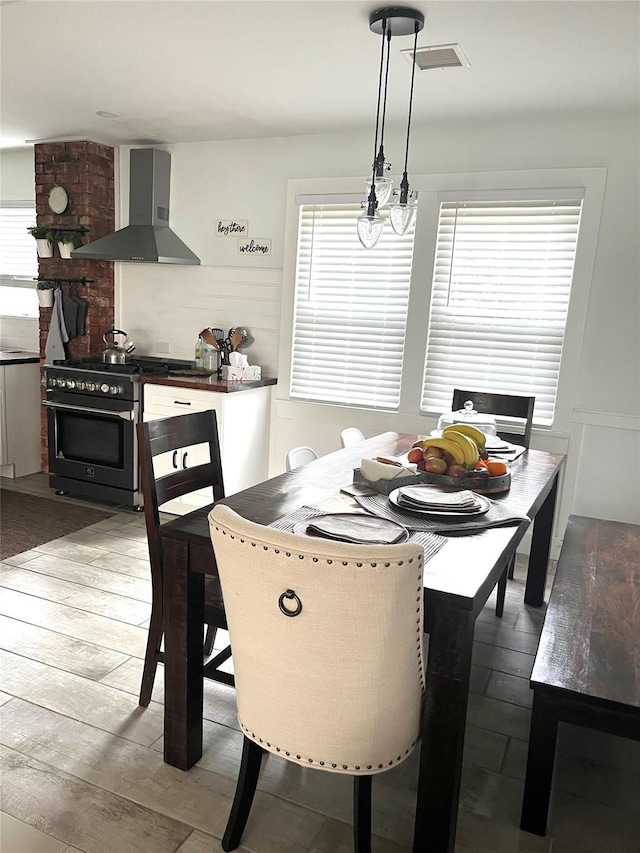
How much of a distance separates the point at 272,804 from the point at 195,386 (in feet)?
8.68

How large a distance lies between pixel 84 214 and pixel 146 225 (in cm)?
53

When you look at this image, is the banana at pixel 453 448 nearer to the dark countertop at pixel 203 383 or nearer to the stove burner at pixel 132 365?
the dark countertop at pixel 203 383

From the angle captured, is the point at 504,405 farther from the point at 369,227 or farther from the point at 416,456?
the point at 369,227

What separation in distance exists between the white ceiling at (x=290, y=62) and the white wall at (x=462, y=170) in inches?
7.5

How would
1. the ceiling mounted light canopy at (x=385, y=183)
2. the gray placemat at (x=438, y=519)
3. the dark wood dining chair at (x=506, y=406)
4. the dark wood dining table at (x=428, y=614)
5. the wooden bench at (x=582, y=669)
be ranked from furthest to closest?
the dark wood dining chair at (x=506, y=406) < the ceiling mounted light canopy at (x=385, y=183) < the gray placemat at (x=438, y=519) < the wooden bench at (x=582, y=669) < the dark wood dining table at (x=428, y=614)

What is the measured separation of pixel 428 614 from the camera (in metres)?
1.47

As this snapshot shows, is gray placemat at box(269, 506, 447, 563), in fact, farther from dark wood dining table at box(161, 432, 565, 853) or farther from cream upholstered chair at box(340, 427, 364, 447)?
cream upholstered chair at box(340, 427, 364, 447)

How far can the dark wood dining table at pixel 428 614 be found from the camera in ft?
4.78

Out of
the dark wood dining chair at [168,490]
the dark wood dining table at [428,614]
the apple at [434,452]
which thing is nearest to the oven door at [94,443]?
the dark wood dining chair at [168,490]

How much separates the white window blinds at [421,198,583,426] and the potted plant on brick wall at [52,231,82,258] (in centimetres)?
265

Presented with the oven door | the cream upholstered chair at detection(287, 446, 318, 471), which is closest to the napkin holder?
the oven door

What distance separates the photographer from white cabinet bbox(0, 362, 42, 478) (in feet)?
15.9

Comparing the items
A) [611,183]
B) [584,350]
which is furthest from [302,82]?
[584,350]

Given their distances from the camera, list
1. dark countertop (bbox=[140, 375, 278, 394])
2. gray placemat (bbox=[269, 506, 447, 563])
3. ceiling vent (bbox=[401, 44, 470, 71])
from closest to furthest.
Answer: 1. gray placemat (bbox=[269, 506, 447, 563])
2. ceiling vent (bbox=[401, 44, 470, 71])
3. dark countertop (bbox=[140, 375, 278, 394])
